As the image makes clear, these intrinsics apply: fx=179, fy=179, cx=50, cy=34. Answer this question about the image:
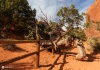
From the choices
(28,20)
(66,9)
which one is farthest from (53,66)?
(28,20)

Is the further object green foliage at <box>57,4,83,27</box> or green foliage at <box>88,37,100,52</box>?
green foliage at <box>57,4,83,27</box>

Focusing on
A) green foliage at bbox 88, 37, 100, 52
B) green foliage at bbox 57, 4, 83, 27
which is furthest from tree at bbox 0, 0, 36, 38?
green foliage at bbox 88, 37, 100, 52

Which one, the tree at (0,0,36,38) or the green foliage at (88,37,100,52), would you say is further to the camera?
the tree at (0,0,36,38)

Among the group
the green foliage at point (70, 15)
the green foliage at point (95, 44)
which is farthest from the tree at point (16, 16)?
the green foliage at point (95, 44)

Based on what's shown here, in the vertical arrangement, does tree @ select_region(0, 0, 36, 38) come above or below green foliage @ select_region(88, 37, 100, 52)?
above

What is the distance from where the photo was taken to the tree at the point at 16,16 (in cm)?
2306

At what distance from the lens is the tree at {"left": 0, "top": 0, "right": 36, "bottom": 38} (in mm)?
23062

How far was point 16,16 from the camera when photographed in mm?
23578

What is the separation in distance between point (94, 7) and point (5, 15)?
17.0 m

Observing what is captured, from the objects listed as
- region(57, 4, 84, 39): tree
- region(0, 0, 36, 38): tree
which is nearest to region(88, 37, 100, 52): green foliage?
region(57, 4, 84, 39): tree

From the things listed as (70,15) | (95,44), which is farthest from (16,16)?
(95,44)

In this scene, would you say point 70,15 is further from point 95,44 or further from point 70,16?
point 95,44

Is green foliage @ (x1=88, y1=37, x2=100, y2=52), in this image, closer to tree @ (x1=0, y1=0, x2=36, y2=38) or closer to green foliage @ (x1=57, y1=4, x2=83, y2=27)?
green foliage @ (x1=57, y1=4, x2=83, y2=27)

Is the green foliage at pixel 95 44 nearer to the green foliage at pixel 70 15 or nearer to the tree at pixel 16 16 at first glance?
the green foliage at pixel 70 15
